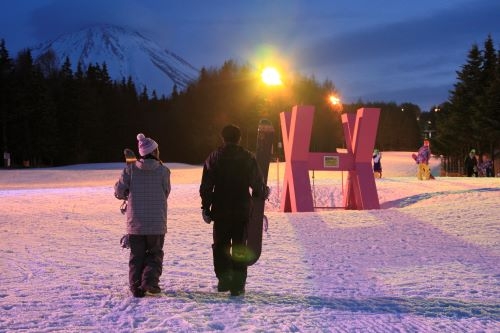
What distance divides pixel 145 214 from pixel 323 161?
1263 centimetres

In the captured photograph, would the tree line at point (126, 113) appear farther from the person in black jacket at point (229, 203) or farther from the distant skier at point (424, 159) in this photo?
A: the person in black jacket at point (229, 203)

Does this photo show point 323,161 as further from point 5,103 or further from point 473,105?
point 5,103

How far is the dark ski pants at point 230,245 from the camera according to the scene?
5926 mm

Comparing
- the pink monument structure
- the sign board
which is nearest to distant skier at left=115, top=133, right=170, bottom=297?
the pink monument structure

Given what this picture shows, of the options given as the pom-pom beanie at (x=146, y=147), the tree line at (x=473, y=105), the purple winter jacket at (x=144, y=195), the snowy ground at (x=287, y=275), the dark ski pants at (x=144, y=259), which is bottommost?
the snowy ground at (x=287, y=275)

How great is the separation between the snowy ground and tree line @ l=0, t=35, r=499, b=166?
131ft

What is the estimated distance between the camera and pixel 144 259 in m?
6.08

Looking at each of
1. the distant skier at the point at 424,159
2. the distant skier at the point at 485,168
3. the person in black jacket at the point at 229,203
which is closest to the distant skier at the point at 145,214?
the person in black jacket at the point at 229,203

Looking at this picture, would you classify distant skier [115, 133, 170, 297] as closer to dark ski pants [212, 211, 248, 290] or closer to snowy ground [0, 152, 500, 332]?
snowy ground [0, 152, 500, 332]

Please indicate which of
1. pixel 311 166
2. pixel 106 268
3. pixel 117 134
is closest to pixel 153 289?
pixel 106 268

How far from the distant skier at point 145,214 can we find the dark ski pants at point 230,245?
64cm

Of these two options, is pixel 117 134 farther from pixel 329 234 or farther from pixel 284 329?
pixel 284 329

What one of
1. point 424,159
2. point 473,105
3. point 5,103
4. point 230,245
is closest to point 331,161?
point 424,159

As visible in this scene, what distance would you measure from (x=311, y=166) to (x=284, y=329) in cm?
1357
